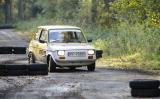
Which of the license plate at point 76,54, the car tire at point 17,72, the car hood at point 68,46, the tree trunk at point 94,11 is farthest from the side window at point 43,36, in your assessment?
the tree trunk at point 94,11

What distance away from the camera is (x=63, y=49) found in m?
18.8

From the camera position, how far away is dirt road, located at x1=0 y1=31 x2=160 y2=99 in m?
12.3

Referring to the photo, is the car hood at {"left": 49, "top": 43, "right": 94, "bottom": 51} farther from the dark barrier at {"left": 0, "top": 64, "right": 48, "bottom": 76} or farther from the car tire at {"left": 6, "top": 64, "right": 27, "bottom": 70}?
the car tire at {"left": 6, "top": 64, "right": 27, "bottom": 70}

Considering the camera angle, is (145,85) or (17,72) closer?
(145,85)

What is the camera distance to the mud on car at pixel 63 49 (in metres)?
18.8

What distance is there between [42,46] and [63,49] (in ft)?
4.40

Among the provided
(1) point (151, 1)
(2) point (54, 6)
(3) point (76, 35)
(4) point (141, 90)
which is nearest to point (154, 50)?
(1) point (151, 1)

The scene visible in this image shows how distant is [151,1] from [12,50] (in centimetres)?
729

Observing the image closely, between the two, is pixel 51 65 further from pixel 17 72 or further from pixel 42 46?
pixel 17 72

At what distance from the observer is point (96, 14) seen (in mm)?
48312

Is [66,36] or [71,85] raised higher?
[66,36]

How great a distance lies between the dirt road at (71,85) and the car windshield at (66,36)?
4.71 feet

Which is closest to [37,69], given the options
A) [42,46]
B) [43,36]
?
[42,46]

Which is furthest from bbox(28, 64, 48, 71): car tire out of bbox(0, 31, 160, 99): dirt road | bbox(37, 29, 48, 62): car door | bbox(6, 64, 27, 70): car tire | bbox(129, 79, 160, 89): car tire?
bbox(129, 79, 160, 89): car tire
